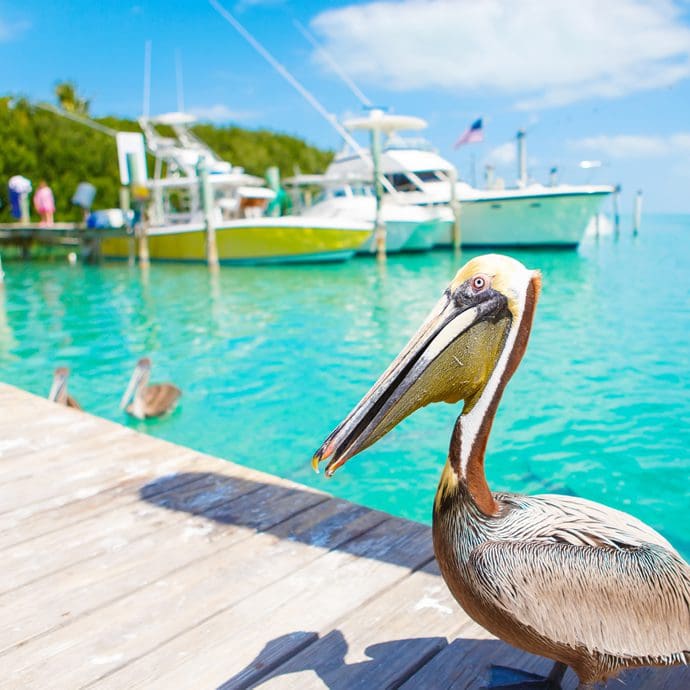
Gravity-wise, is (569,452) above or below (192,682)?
below

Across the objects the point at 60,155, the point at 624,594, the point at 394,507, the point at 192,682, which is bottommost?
the point at 394,507

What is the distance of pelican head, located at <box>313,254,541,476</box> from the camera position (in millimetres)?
1402

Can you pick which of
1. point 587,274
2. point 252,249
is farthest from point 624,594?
point 252,249

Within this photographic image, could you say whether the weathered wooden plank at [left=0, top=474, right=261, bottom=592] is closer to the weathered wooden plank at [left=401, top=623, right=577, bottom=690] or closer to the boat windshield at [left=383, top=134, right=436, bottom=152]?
the weathered wooden plank at [left=401, top=623, right=577, bottom=690]

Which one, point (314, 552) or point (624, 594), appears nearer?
point (624, 594)

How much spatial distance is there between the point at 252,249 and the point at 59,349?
34.8 ft

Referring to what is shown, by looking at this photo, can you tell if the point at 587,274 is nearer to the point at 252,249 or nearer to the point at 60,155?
the point at 252,249

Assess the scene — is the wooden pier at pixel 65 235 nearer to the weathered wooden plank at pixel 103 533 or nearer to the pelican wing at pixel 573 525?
the weathered wooden plank at pixel 103 533

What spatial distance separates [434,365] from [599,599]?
0.55m

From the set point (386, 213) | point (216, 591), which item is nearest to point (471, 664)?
point (216, 591)

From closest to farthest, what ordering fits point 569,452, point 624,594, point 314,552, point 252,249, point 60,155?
point 624,594 < point 314,552 < point 569,452 < point 252,249 < point 60,155

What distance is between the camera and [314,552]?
2318 mm

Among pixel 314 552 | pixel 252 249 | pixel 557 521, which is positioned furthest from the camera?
pixel 252 249

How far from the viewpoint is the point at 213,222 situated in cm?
1939
